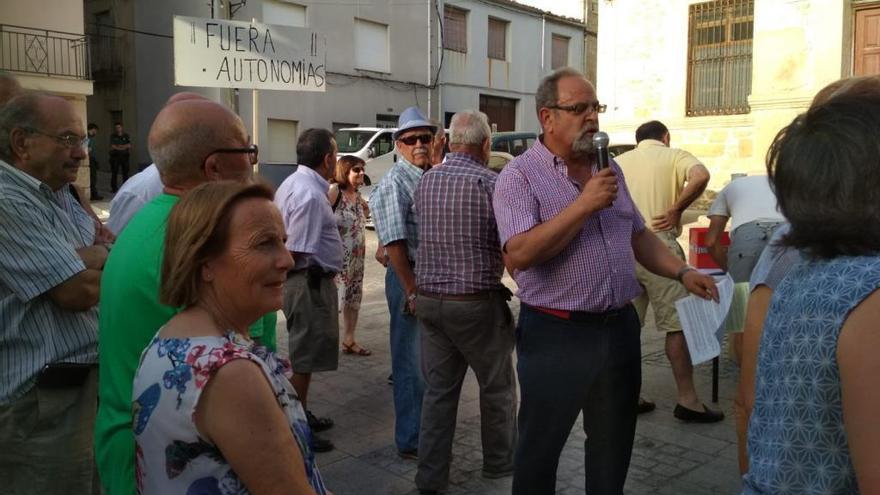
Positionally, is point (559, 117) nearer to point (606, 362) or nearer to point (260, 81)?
point (606, 362)

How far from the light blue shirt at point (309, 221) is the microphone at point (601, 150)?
223cm

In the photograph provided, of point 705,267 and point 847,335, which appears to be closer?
point 847,335

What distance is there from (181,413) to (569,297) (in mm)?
1683

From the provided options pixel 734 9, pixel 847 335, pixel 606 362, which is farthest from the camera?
pixel 734 9

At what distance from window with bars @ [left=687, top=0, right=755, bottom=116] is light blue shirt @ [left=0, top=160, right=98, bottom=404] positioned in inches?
492

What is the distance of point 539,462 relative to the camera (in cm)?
298

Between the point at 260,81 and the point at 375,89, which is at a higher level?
the point at 375,89

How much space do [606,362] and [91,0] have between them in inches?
996

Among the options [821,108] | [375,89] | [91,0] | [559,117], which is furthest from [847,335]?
[91,0]

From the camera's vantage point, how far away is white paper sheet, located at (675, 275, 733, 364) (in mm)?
3555

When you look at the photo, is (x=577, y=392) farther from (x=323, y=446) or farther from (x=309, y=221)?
(x=309, y=221)

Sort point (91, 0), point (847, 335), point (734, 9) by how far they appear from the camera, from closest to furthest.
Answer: point (847, 335)
point (734, 9)
point (91, 0)

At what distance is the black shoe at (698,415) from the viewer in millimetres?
4836

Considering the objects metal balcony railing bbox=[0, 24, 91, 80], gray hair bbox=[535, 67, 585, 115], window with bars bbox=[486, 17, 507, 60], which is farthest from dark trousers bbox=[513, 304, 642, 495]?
window with bars bbox=[486, 17, 507, 60]
